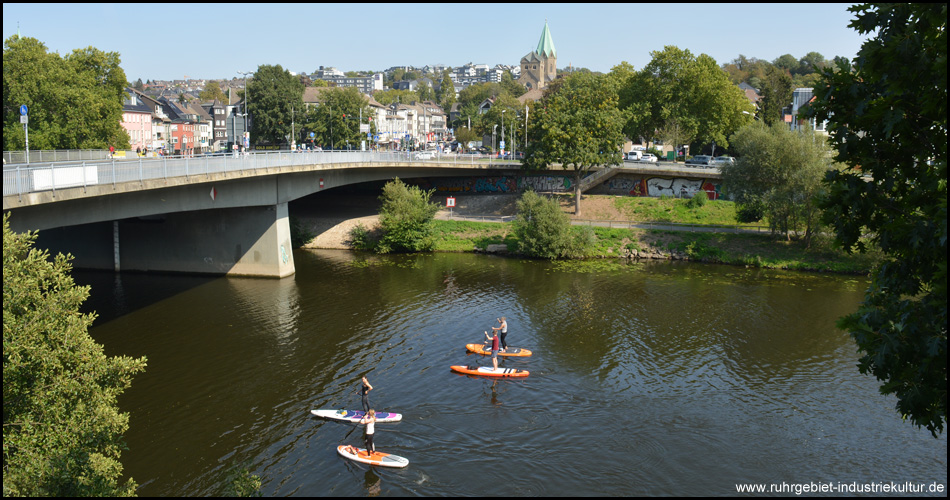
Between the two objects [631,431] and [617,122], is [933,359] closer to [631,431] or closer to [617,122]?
[631,431]

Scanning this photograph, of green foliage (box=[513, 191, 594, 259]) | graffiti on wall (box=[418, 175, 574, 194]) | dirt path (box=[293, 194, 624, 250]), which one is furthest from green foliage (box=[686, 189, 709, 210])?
→ green foliage (box=[513, 191, 594, 259])

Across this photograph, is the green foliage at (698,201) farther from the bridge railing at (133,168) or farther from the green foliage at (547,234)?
the bridge railing at (133,168)

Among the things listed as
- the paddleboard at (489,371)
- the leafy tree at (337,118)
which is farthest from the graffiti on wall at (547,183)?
the paddleboard at (489,371)

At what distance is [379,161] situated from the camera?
57.0 m

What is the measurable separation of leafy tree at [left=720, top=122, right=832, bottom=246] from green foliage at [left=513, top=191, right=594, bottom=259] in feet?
41.8

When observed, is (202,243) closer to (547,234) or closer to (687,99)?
(547,234)

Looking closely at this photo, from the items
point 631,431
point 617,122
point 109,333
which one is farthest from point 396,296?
point 617,122

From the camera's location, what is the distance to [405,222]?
55812 mm

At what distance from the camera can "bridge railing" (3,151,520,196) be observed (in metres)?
25.6

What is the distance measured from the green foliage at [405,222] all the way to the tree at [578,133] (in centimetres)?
1206

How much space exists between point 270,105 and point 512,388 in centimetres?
7814

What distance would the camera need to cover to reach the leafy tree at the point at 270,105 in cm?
Result: 9506

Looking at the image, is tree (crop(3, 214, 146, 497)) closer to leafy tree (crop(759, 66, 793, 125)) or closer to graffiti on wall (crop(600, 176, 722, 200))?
graffiti on wall (crop(600, 176, 722, 200))

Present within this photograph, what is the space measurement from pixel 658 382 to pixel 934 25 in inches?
710
